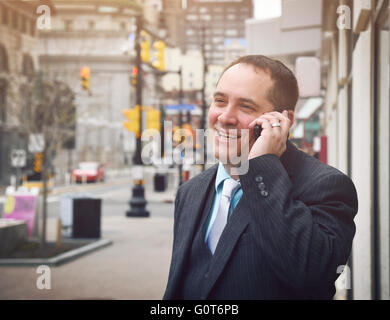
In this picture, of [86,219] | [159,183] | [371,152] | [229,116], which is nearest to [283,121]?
[229,116]

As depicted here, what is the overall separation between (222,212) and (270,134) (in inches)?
13.9

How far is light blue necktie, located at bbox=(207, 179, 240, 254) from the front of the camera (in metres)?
1.93

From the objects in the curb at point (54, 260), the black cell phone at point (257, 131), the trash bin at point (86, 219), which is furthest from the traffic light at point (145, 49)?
the black cell phone at point (257, 131)

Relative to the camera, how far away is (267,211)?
1.68 metres

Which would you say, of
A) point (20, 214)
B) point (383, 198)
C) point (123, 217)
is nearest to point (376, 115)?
point (383, 198)

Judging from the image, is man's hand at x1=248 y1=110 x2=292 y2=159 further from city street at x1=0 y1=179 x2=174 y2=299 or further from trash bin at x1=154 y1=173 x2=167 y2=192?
trash bin at x1=154 y1=173 x2=167 y2=192

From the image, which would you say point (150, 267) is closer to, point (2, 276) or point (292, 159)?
point (2, 276)

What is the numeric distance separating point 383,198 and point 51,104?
11.8 meters

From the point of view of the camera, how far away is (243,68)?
71.7 inches

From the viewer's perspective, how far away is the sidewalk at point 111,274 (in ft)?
24.6

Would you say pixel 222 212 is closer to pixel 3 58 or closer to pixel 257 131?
pixel 257 131

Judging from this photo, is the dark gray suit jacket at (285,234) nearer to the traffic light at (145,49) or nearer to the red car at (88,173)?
the traffic light at (145,49)
